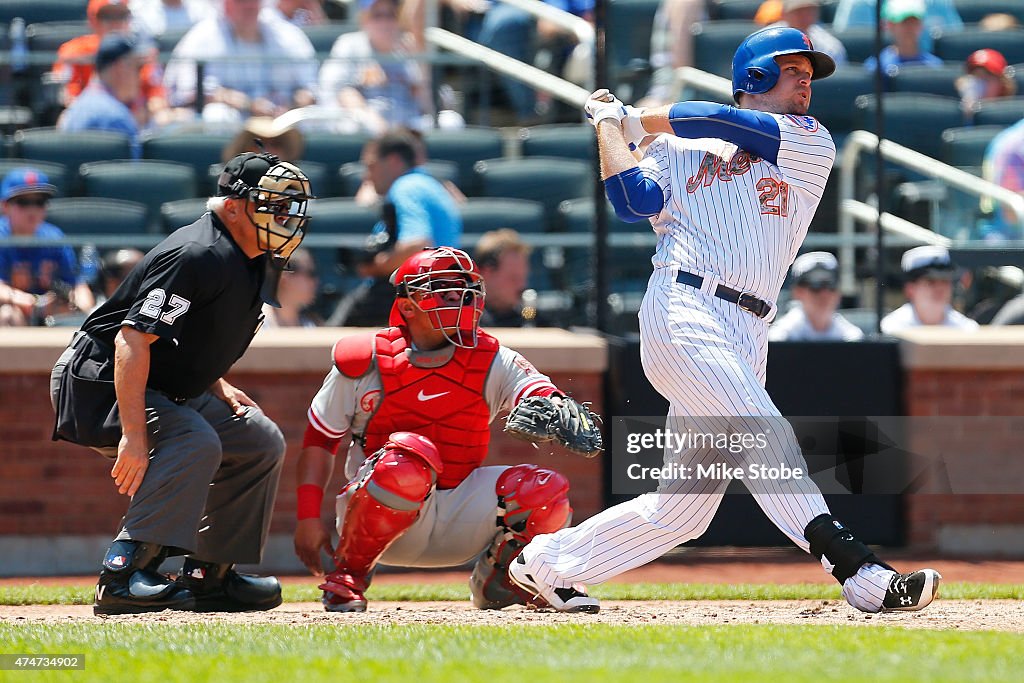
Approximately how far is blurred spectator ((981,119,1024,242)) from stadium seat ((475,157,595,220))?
2.16 m

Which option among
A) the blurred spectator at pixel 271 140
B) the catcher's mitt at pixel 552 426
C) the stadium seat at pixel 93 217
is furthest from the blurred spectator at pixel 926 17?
the catcher's mitt at pixel 552 426

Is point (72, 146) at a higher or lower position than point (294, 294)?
higher

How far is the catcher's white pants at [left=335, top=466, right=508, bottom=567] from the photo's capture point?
16.9 feet

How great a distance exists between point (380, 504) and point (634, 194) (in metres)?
1.31

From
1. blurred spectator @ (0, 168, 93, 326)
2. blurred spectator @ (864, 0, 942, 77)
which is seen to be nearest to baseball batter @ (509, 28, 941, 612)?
blurred spectator @ (0, 168, 93, 326)

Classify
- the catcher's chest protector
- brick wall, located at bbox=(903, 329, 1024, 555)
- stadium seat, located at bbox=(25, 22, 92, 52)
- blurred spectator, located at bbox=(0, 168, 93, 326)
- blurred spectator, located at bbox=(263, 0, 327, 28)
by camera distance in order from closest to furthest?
the catcher's chest protector, brick wall, located at bbox=(903, 329, 1024, 555), blurred spectator, located at bbox=(0, 168, 93, 326), stadium seat, located at bbox=(25, 22, 92, 52), blurred spectator, located at bbox=(263, 0, 327, 28)

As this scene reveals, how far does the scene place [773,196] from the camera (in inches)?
192

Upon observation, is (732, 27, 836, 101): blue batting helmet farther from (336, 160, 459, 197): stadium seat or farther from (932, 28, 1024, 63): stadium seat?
(932, 28, 1024, 63): stadium seat

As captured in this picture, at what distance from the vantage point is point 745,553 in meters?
7.23

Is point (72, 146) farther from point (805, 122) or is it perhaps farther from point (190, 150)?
point (805, 122)

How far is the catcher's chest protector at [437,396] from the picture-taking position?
5148 millimetres

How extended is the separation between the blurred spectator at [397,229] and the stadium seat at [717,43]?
2.26 metres

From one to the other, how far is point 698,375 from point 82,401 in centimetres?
206

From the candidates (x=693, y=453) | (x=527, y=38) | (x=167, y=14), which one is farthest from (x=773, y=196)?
(x=167, y=14)
